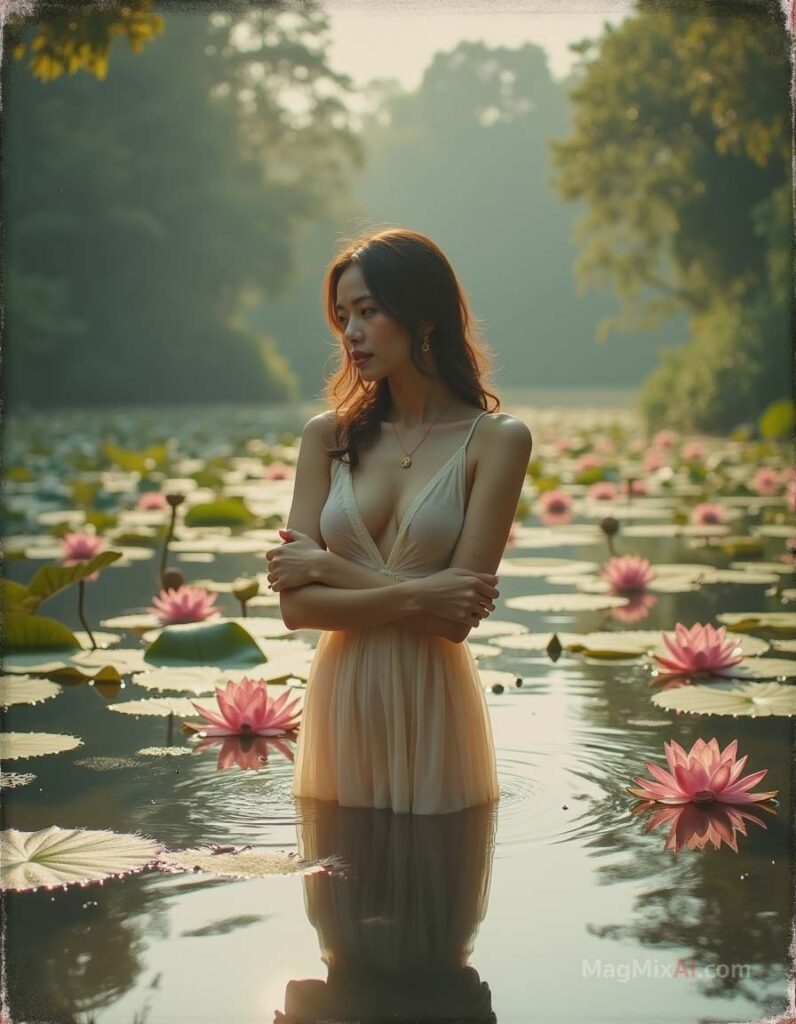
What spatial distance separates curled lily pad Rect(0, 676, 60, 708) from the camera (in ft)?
11.0

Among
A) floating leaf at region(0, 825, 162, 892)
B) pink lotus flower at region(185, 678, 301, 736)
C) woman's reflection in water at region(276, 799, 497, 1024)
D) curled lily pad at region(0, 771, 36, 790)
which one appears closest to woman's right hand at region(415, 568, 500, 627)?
woman's reflection in water at region(276, 799, 497, 1024)

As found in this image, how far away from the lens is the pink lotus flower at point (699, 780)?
8.32 ft

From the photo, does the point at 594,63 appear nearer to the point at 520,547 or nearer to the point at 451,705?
the point at 520,547

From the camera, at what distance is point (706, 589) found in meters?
5.21

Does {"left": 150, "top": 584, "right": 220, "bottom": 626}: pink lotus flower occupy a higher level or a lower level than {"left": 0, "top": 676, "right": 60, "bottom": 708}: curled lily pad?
higher

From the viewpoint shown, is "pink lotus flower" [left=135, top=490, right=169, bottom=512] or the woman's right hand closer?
the woman's right hand

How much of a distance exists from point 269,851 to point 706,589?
A: 10.4 feet

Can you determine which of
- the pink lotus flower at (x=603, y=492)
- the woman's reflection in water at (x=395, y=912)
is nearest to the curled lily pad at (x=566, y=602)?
the woman's reflection in water at (x=395, y=912)

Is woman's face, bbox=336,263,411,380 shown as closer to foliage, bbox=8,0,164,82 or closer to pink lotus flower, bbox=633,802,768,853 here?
pink lotus flower, bbox=633,802,768,853

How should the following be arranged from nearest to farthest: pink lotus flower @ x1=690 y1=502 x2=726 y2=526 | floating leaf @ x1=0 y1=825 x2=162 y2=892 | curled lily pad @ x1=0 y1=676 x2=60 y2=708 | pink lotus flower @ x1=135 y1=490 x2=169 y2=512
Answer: floating leaf @ x1=0 y1=825 x2=162 y2=892 < curled lily pad @ x1=0 y1=676 x2=60 y2=708 < pink lotus flower @ x1=690 y1=502 x2=726 y2=526 < pink lotus flower @ x1=135 y1=490 x2=169 y2=512

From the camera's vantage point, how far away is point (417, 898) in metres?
2.13

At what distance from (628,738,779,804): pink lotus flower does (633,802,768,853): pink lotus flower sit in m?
0.02

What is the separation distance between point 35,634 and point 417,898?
80.7 inches

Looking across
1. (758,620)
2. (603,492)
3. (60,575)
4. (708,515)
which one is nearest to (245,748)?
(60,575)
